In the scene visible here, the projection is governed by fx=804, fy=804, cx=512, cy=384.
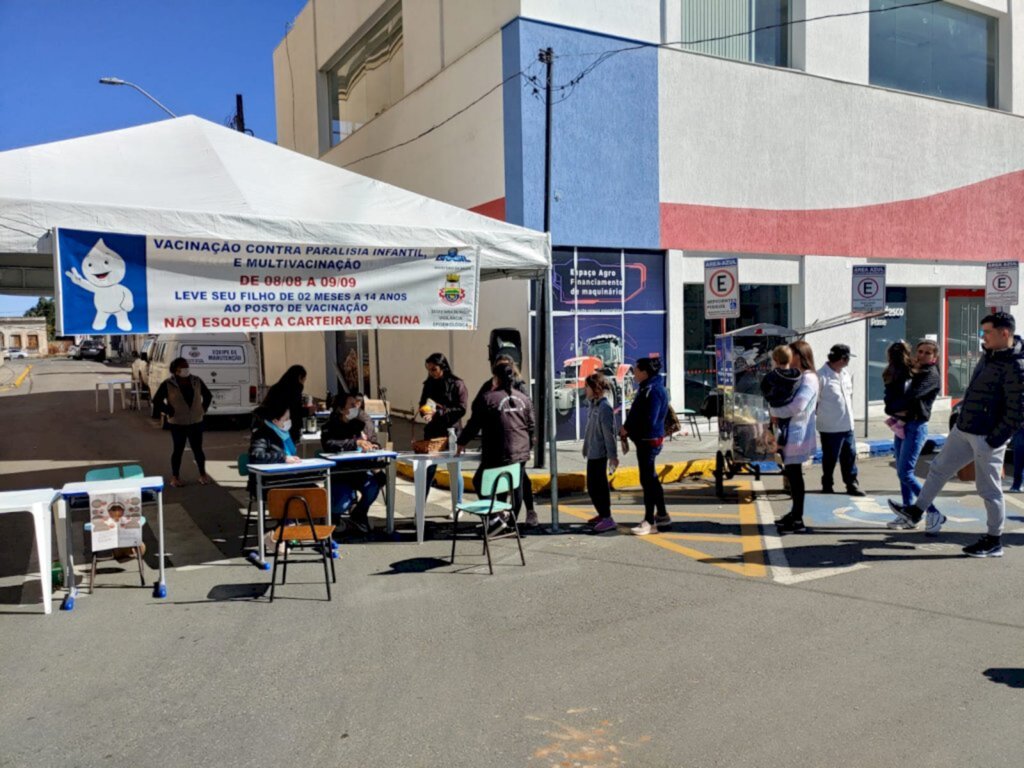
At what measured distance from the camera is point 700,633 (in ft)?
16.8

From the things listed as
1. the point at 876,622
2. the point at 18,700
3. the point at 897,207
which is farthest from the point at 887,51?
the point at 18,700

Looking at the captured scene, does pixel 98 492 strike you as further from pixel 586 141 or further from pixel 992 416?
pixel 586 141

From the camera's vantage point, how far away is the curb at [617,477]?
10000 mm

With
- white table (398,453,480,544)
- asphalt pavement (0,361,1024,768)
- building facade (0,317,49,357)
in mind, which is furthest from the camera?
building facade (0,317,49,357)

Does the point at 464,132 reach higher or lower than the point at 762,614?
higher

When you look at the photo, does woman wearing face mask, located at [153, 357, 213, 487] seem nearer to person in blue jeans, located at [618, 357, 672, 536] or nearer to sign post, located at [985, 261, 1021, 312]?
person in blue jeans, located at [618, 357, 672, 536]

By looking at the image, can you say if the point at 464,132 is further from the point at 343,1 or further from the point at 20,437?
the point at 20,437

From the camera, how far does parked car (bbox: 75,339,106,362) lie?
69.5 metres

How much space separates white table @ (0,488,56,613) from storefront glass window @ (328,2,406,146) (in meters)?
12.5

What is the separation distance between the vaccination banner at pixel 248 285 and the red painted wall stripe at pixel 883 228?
264 inches

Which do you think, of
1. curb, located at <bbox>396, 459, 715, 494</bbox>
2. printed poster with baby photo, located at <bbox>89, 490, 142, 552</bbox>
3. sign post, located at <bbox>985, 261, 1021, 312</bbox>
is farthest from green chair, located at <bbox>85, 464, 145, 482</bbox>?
sign post, located at <bbox>985, 261, 1021, 312</bbox>

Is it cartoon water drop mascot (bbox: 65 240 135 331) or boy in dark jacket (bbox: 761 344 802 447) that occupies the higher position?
cartoon water drop mascot (bbox: 65 240 135 331)

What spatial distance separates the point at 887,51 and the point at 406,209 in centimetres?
1266

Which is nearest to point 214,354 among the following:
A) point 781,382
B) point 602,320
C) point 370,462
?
point 602,320
